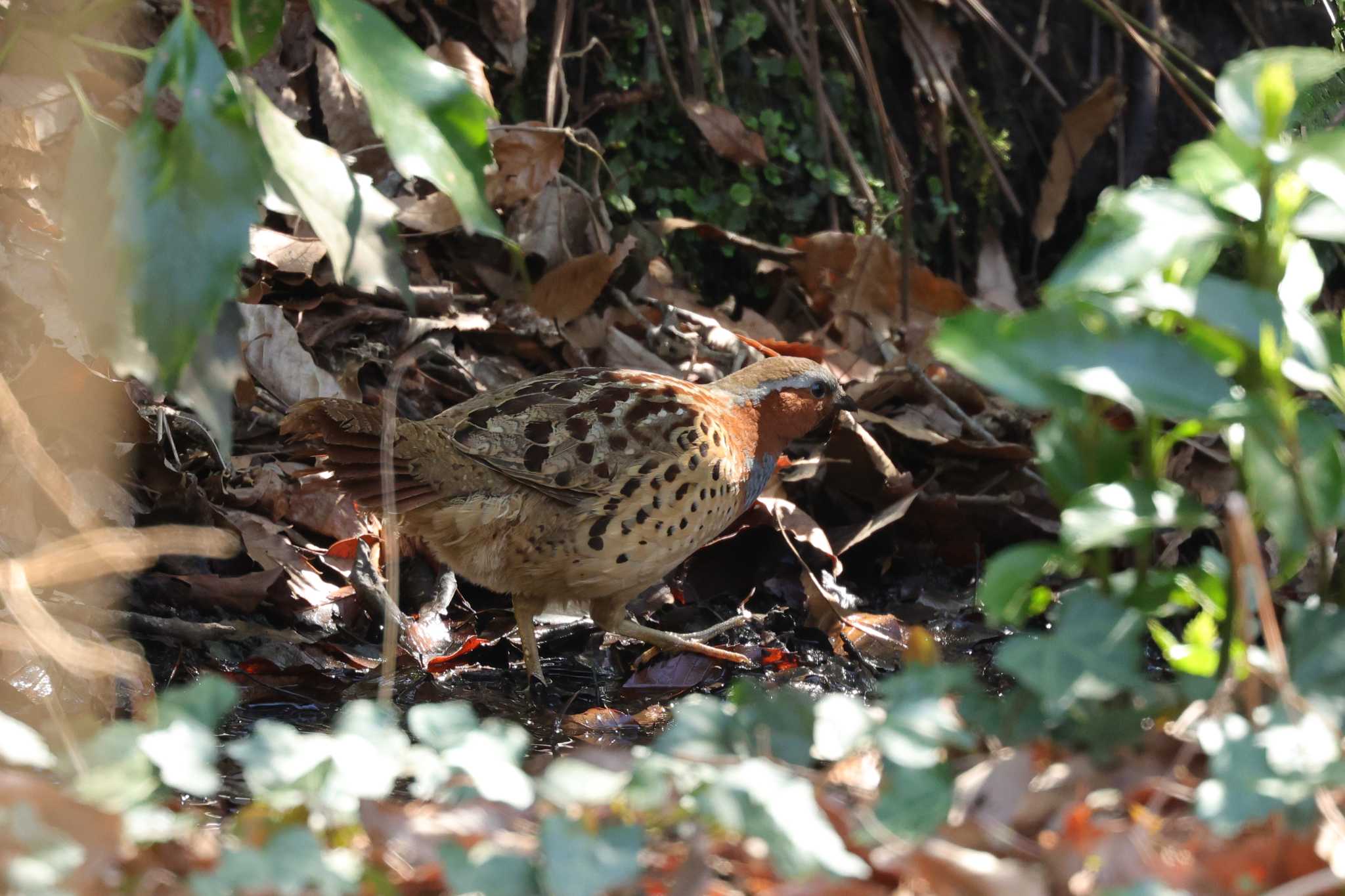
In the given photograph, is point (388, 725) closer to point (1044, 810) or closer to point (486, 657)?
point (1044, 810)

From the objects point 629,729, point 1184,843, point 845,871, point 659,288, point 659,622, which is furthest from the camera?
point 659,288

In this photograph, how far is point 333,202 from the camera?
199 centimetres

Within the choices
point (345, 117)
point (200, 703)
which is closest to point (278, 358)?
point (345, 117)

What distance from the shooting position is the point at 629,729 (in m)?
3.61

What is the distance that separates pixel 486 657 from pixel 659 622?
2.41 feet

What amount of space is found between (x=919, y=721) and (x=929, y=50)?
501 centimetres

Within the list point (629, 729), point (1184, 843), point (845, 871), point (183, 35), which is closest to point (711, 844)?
point (845, 871)

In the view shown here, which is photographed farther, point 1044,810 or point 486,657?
point 486,657

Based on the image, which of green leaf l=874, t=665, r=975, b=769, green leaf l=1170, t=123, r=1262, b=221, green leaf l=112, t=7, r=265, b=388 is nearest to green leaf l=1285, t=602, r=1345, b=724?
green leaf l=874, t=665, r=975, b=769

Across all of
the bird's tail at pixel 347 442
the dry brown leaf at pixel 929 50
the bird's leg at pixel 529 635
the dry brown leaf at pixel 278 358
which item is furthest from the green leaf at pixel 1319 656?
the dry brown leaf at pixel 929 50

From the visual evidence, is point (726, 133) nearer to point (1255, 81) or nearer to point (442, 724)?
point (1255, 81)

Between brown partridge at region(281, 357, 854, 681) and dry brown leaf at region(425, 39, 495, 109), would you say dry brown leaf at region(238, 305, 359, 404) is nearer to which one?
brown partridge at region(281, 357, 854, 681)

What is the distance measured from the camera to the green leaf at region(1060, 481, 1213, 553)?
1558 mm

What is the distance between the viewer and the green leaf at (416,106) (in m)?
1.98
